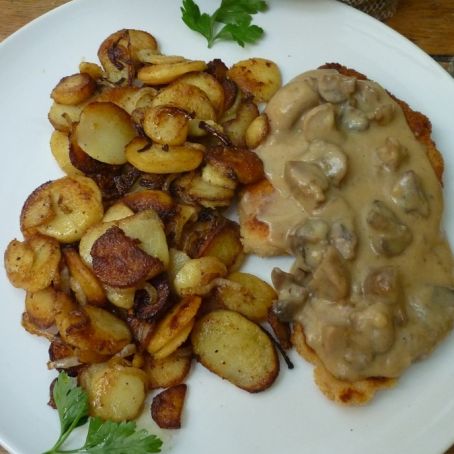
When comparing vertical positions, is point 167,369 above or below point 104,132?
below

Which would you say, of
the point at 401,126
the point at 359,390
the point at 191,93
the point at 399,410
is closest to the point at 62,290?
the point at 191,93

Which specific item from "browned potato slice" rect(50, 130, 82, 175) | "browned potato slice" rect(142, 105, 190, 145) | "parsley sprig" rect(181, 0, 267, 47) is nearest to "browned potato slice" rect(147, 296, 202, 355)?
"browned potato slice" rect(142, 105, 190, 145)

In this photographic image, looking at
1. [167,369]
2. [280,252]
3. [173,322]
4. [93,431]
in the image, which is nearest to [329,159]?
[280,252]

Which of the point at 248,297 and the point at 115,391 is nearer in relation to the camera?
the point at 115,391

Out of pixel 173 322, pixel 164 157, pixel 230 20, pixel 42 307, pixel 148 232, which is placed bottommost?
pixel 173 322

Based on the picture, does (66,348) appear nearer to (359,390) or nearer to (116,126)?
(116,126)

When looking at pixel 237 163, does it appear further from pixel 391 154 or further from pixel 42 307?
pixel 42 307

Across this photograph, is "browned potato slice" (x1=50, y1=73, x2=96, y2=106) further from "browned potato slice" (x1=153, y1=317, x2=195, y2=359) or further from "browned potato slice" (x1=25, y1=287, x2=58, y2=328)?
"browned potato slice" (x1=153, y1=317, x2=195, y2=359)
